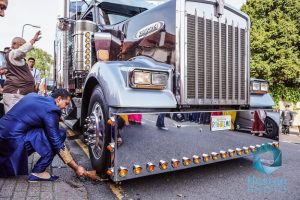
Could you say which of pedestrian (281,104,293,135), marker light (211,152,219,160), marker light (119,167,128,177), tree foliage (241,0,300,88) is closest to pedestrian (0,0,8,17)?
marker light (119,167,128,177)

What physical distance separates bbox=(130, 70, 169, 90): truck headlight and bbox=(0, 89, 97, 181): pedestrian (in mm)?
918

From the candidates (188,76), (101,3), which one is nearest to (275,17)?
(101,3)

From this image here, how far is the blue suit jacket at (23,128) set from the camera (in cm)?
335

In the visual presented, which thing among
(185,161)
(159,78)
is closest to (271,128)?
(185,161)

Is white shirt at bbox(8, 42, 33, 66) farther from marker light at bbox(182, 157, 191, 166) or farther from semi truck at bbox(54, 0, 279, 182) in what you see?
marker light at bbox(182, 157, 191, 166)

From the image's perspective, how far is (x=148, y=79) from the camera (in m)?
3.37

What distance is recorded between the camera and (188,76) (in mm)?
3789

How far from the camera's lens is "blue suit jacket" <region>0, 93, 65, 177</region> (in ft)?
11.0

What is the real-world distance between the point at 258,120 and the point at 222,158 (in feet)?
3.15

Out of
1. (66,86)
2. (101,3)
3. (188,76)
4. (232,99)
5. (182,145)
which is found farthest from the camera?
(66,86)

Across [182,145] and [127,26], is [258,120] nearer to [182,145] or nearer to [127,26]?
[182,145]

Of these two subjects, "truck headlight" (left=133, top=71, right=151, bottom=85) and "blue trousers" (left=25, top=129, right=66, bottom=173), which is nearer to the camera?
"truck headlight" (left=133, top=71, right=151, bottom=85)

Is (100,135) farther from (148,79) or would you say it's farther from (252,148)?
(252,148)

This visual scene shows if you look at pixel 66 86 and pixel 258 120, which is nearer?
pixel 258 120
